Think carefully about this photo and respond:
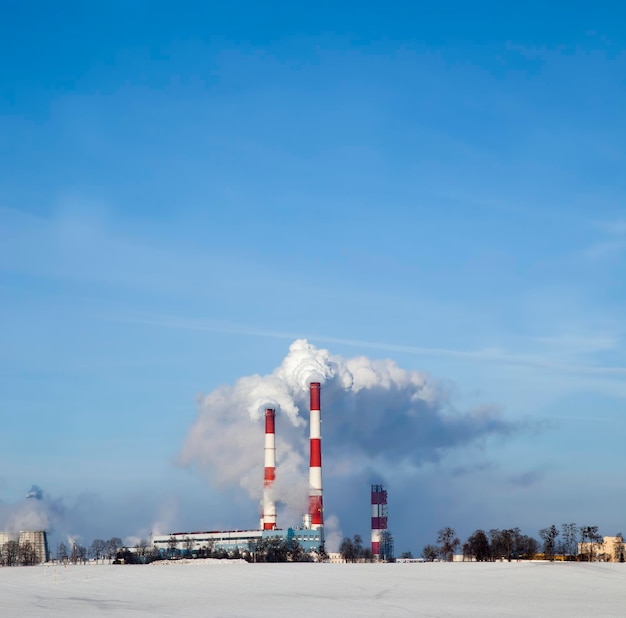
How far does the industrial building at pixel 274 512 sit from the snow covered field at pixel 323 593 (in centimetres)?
5154

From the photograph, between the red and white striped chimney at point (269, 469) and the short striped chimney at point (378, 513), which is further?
the short striped chimney at point (378, 513)

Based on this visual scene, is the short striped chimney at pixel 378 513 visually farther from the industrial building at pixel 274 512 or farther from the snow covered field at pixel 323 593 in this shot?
the snow covered field at pixel 323 593

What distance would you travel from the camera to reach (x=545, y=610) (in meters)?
52.2

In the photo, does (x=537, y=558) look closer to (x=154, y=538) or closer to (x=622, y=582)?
(x=154, y=538)

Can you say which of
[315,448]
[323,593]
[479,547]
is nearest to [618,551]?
[479,547]

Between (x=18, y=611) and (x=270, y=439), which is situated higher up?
(x=270, y=439)

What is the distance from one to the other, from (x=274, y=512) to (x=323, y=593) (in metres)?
91.9

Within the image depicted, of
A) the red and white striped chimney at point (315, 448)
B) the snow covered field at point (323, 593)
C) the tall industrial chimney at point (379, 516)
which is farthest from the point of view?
the tall industrial chimney at point (379, 516)

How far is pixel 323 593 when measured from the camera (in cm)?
6462

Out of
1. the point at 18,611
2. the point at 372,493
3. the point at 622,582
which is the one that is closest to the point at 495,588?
the point at 622,582

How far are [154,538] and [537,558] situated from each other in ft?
230

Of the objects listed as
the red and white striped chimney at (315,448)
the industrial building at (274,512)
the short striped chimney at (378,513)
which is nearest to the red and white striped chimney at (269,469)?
the industrial building at (274,512)

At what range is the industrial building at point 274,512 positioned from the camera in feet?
→ 489

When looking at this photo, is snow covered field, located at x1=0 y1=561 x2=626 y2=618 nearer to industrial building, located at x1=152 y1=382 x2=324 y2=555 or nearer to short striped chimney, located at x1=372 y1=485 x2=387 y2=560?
industrial building, located at x1=152 y1=382 x2=324 y2=555
